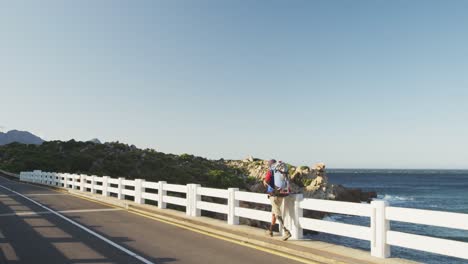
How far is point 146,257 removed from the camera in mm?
9664

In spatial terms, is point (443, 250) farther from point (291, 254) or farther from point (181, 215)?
point (181, 215)

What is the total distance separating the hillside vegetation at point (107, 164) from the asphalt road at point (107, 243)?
5392 cm

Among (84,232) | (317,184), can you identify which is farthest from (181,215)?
(317,184)

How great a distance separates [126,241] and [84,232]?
2.08m

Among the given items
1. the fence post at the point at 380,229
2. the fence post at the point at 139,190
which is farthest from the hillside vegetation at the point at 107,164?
the fence post at the point at 380,229

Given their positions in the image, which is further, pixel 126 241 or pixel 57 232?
pixel 57 232

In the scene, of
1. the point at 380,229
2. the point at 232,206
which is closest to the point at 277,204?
the point at 232,206

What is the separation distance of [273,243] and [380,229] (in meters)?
2.70

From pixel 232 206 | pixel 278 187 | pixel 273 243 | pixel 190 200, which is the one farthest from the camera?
pixel 190 200

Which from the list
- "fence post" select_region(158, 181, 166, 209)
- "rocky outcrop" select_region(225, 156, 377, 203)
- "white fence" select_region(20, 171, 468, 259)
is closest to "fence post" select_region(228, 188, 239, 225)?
"white fence" select_region(20, 171, 468, 259)

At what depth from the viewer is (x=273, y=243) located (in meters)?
10.6

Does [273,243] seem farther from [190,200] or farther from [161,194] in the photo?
[161,194]

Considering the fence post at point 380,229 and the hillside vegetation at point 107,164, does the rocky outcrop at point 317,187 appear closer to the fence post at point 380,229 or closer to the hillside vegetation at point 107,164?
the hillside vegetation at point 107,164

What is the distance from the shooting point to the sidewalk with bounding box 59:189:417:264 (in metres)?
8.96
